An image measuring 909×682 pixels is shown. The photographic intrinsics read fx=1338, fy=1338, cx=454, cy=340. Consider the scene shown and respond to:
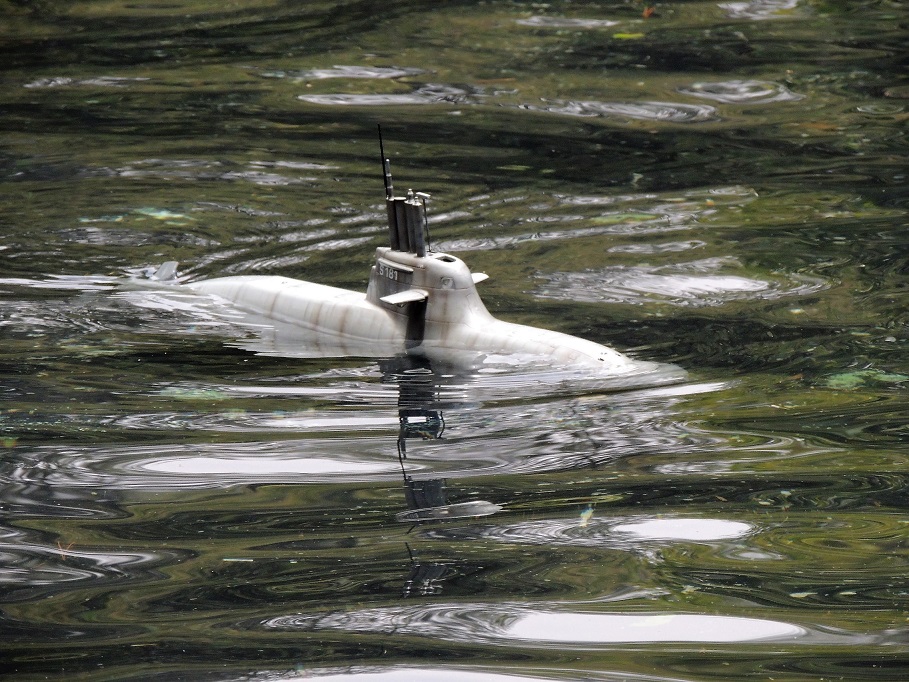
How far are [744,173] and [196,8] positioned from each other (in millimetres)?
9236

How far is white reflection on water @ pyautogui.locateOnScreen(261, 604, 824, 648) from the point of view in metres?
5.26

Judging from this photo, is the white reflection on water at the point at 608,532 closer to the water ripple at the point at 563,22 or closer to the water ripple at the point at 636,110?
the water ripple at the point at 636,110

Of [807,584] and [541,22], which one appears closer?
[807,584]

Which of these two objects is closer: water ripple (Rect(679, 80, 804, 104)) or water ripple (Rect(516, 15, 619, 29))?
water ripple (Rect(679, 80, 804, 104))

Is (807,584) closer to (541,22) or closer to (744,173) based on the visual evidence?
(744,173)

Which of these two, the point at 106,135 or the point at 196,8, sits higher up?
the point at 196,8

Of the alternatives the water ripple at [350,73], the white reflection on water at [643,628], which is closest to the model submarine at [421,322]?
the white reflection on water at [643,628]

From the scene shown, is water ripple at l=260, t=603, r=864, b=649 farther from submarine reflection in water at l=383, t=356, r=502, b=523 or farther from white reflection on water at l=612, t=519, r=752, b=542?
submarine reflection in water at l=383, t=356, r=502, b=523

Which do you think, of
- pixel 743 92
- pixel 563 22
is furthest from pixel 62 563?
pixel 563 22

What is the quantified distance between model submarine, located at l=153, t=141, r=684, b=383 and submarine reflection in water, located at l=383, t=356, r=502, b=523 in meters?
0.26

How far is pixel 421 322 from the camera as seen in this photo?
29.5ft

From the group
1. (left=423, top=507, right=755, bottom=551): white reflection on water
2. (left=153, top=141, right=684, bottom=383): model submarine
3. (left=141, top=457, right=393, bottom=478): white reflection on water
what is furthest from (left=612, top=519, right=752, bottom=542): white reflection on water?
(left=153, top=141, right=684, bottom=383): model submarine

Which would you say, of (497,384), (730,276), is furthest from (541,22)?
(497,384)

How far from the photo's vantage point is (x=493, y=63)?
55.3 ft
